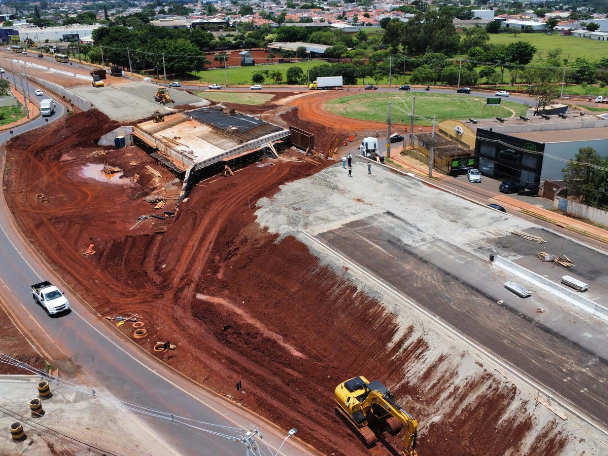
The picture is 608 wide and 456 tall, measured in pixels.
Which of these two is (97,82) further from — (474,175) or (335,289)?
(335,289)

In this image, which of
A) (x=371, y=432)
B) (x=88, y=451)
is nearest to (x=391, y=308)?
(x=371, y=432)

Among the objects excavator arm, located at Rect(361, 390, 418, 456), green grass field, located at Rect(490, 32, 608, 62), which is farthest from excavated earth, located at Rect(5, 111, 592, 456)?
green grass field, located at Rect(490, 32, 608, 62)

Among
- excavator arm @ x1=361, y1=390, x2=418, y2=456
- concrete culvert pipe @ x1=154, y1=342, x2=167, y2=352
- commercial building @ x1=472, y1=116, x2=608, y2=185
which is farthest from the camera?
commercial building @ x1=472, y1=116, x2=608, y2=185

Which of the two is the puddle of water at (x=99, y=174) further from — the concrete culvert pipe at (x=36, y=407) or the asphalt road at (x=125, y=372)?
the concrete culvert pipe at (x=36, y=407)

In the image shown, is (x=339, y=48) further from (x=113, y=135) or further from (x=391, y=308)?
(x=391, y=308)

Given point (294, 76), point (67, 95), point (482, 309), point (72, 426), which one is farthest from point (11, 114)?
point (482, 309)

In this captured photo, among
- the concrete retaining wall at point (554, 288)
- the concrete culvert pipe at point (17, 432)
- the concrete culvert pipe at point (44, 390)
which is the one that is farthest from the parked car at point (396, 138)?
the concrete culvert pipe at point (17, 432)

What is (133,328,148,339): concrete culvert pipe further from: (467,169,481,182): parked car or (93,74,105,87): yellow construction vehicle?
(93,74,105,87): yellow construction vehicle
